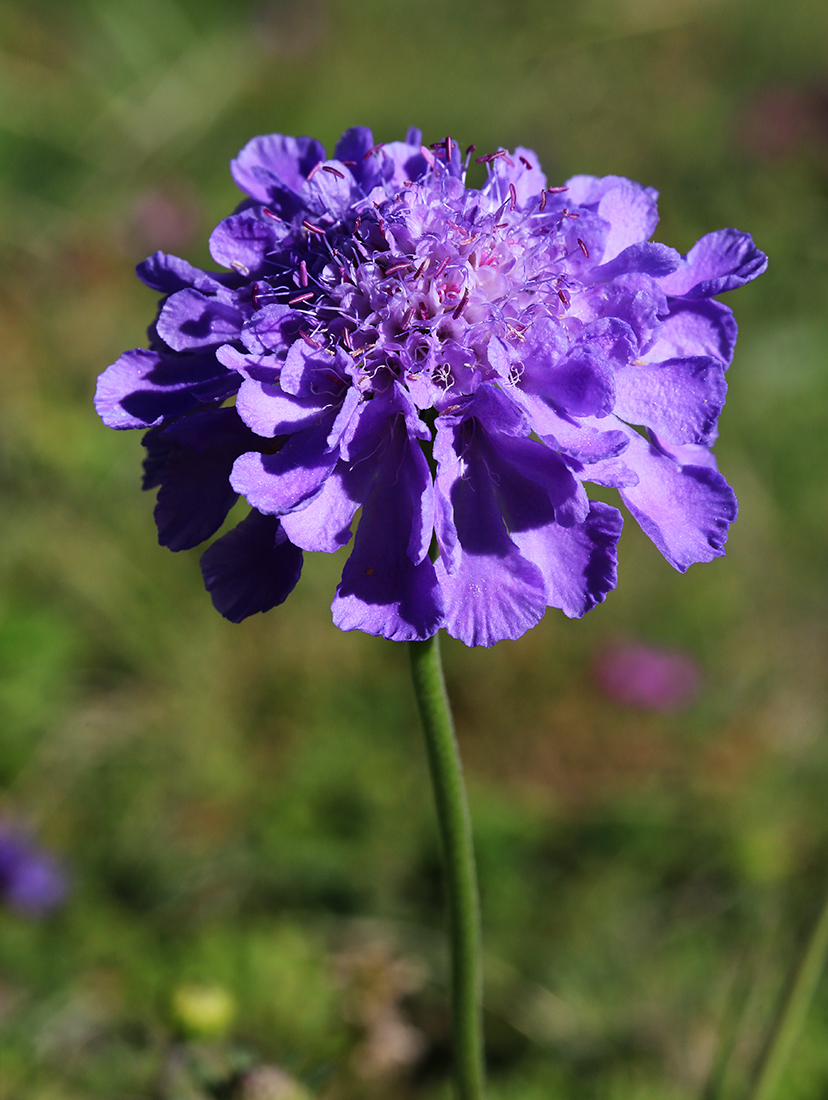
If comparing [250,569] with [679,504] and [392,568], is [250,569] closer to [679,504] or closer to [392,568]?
[392,568]

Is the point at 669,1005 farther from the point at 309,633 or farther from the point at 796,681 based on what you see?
the point at 309,633

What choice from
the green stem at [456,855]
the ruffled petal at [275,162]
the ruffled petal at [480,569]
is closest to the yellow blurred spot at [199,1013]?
the green stem at [456,855]

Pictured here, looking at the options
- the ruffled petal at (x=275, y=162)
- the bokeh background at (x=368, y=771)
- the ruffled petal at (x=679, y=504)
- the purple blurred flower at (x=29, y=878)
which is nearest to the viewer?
the ruffled petal at (x=679, y=504)

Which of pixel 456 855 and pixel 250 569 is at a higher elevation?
pixel 250 569

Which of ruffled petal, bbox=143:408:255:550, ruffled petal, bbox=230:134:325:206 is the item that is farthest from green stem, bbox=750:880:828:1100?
ruffled petal, bbox=230:134:325:206

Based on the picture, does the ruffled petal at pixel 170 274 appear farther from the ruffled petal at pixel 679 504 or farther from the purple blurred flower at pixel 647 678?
the purple blurred flower at pixel 647 678

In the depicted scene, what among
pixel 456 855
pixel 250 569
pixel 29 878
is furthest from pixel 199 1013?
pixel 29 878
